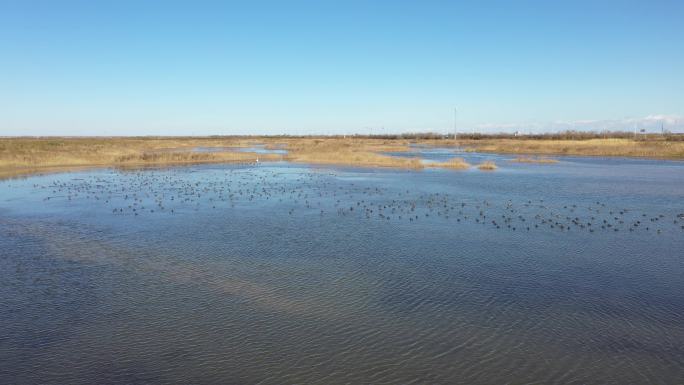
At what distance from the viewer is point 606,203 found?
2883 centimetres

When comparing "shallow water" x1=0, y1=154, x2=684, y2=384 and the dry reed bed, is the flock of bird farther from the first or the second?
the dry reed bed

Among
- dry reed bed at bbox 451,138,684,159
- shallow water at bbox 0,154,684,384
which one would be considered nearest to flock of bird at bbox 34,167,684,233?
shallow water at bbox 0,154,684,384

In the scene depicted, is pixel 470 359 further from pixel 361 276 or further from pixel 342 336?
pixel 361 276

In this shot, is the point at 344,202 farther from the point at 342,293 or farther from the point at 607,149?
the point at 607,149

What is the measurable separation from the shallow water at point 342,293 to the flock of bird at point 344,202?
29 centimetres

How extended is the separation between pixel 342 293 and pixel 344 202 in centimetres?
1625

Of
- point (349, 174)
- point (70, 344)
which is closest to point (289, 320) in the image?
point (70, 344)

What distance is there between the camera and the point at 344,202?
29.3m

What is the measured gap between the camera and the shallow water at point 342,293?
30.4ft

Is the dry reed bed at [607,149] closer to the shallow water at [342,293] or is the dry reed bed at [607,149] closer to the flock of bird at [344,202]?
the shallow water at [342,293]

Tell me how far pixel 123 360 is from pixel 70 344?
1.58 m

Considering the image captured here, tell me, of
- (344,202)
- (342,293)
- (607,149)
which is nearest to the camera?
(342,293)

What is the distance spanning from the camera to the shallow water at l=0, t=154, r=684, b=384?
9.27m

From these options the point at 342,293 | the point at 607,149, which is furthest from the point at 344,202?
the point at 607,149
